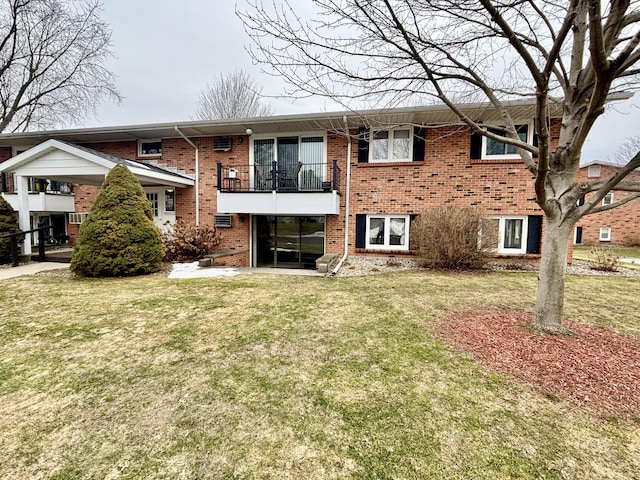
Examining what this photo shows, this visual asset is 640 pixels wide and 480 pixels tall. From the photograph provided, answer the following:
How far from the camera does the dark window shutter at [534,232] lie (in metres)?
9.16

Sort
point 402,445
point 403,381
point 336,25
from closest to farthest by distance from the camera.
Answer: point 402,445, point 403,381, point 336,25

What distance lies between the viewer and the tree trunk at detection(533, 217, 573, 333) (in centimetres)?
353

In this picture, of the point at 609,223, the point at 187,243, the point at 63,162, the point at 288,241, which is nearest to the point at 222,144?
the point at 187,243

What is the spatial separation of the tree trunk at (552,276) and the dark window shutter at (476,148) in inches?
259

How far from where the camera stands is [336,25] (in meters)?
3.37

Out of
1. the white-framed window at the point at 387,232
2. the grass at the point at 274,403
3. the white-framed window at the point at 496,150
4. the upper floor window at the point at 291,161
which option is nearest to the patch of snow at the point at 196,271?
the grass at the point at 274,403

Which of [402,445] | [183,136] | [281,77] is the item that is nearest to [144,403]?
[402,445]

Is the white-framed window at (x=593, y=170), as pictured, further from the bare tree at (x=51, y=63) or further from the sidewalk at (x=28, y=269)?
the bare tree at (x=51, y=63)

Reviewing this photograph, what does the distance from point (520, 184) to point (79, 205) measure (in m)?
16.8

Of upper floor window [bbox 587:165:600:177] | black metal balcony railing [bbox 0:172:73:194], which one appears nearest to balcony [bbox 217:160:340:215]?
black metal balcony railing [bbox 0:172:73:194]

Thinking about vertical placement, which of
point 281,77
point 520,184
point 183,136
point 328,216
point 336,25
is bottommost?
point 328,216

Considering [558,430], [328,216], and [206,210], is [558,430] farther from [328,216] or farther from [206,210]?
[206,210]

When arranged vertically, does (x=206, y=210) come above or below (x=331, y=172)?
below

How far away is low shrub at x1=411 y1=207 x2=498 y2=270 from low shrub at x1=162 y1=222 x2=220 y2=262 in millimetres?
7041
